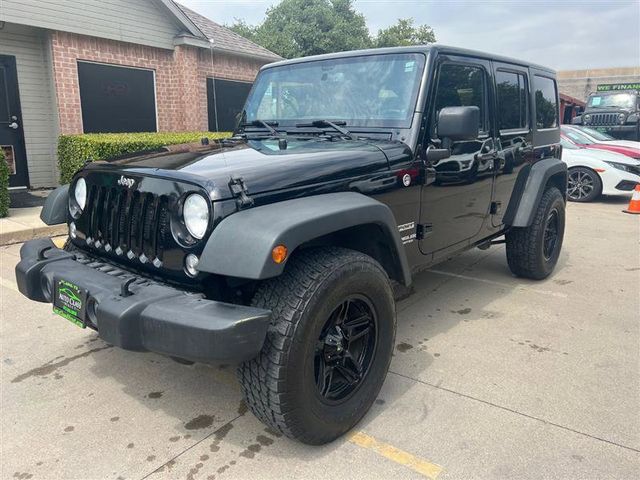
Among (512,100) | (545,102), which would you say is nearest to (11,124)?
(512,100)

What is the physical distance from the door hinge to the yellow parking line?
130 cm

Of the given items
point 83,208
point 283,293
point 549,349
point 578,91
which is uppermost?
point 578,91

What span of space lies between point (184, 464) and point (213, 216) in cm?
113

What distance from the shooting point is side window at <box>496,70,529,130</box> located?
161 inches

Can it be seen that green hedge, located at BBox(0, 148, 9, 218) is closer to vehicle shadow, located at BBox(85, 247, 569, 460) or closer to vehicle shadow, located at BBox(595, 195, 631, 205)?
vehicle shadow, located at BBox(85, 247, 569, 460)

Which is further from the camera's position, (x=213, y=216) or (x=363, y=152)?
(x=363, y=152)

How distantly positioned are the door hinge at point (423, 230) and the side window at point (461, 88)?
708 millimetres

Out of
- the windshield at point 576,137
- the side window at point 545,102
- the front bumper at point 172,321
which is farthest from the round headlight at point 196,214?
the windshield at point 576,137

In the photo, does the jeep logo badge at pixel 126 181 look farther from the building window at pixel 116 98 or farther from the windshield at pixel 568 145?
the windshield at pixel 568 145

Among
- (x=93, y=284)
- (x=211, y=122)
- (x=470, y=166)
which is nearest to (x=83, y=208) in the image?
(x=93, y=284)

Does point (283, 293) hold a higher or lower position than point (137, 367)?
higher

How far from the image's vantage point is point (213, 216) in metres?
2.20

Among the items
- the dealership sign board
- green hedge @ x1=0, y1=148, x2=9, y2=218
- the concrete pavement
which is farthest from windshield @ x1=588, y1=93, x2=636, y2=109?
green hedge @ x1=0, y1=148, x2=9, y2=218

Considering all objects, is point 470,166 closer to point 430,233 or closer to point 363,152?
point 430,233
